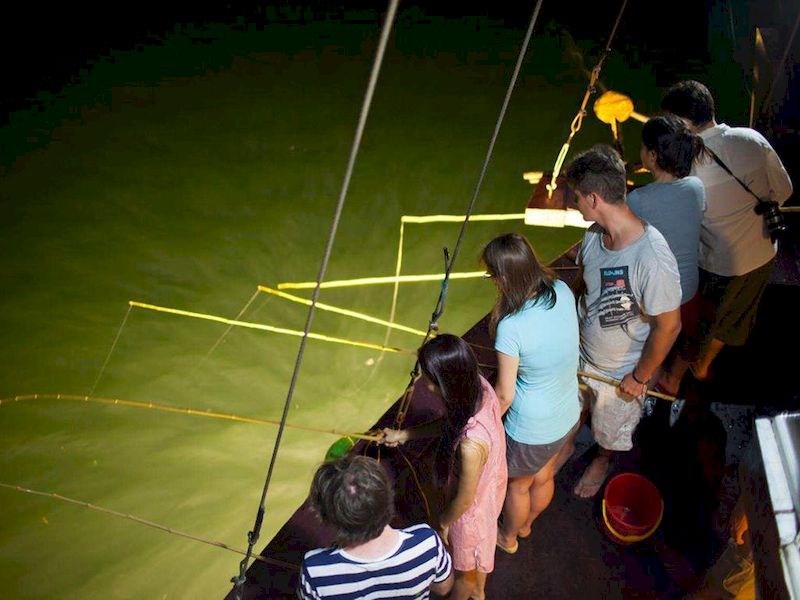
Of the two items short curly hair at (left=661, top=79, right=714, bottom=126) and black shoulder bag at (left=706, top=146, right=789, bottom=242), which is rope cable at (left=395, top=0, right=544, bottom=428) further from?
black shoulder bag at (left=706, top=146, right=789, bottom=242)

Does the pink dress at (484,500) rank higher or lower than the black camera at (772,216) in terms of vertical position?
lower

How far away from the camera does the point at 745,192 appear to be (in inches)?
90.1

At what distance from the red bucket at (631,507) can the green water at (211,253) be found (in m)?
2.12

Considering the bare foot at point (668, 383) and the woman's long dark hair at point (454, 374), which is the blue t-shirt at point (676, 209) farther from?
the woman's long dark hair at point (454, 374)

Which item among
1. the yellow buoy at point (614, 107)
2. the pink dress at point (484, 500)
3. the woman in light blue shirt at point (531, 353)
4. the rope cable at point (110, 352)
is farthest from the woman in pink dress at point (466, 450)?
the rope cable at point (110, 352)

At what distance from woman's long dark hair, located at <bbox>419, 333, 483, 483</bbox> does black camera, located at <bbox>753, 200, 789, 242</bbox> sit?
167cm

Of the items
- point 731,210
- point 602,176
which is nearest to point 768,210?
point 731,210

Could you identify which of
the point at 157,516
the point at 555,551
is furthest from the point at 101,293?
the point at 555,551

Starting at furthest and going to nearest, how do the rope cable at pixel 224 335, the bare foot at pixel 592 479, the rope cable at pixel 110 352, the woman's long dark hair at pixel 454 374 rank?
the rope cable at pixel 224 335 < the rope cable at pixel 110 352 < the bare foot at pixel 592 479 < the woman's long dark hair at pixel 454 374

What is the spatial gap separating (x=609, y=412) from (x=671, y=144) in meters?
1.11

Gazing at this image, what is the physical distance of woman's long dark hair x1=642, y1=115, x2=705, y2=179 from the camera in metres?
2.00

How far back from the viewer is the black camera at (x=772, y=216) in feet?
7.50

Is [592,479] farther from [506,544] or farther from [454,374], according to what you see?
[454,374]

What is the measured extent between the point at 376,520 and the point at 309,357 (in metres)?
3.42
